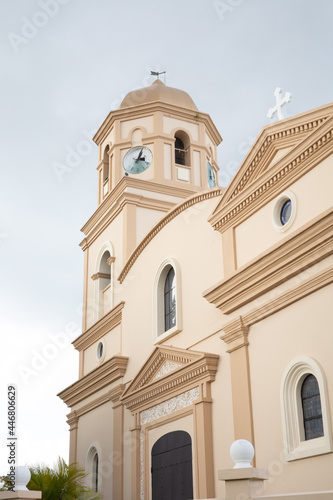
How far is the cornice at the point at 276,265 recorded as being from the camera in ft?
34.7

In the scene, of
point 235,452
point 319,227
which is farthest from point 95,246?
point 235,452

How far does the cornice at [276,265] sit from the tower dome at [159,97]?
35.1ft

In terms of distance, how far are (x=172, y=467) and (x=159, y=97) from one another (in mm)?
12637

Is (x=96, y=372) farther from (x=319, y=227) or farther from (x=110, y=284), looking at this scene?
(x=319, y=227)

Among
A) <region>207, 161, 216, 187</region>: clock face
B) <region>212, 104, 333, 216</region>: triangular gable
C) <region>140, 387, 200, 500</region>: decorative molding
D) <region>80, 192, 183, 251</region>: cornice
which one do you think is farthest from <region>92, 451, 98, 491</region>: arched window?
<region>207, 161, 216, 187</region>: clock face

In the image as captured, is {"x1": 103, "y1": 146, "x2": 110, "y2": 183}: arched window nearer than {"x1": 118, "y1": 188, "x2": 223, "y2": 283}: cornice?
No

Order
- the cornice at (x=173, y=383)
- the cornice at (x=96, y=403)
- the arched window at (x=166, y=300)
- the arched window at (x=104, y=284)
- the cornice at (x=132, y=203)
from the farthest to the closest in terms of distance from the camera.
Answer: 1. the arched window at (x=104, y=284)
2. the cornice at (x=132, y=203)
3. the cornice at (x=96, y=403)
4. the arched window at (x=166, y=300)
5. the cornice at (x=173, y=383)

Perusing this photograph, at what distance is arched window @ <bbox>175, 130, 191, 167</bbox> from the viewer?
2175 cm

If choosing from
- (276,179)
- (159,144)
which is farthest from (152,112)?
(276,179)

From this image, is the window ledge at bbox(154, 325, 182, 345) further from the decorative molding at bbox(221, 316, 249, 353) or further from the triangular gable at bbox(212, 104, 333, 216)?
the triangular gable at bbox(212, 104, 333, 216)

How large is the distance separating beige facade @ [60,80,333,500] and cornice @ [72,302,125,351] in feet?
0.20

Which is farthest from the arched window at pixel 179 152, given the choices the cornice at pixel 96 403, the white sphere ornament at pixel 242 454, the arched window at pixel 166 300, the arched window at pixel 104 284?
the white sphere ornament at pixel 242 454

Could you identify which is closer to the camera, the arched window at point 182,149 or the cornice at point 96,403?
the cornice at point 96,403

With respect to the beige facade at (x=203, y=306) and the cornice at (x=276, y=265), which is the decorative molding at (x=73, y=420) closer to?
the beige facade at (x=203, y=306)
